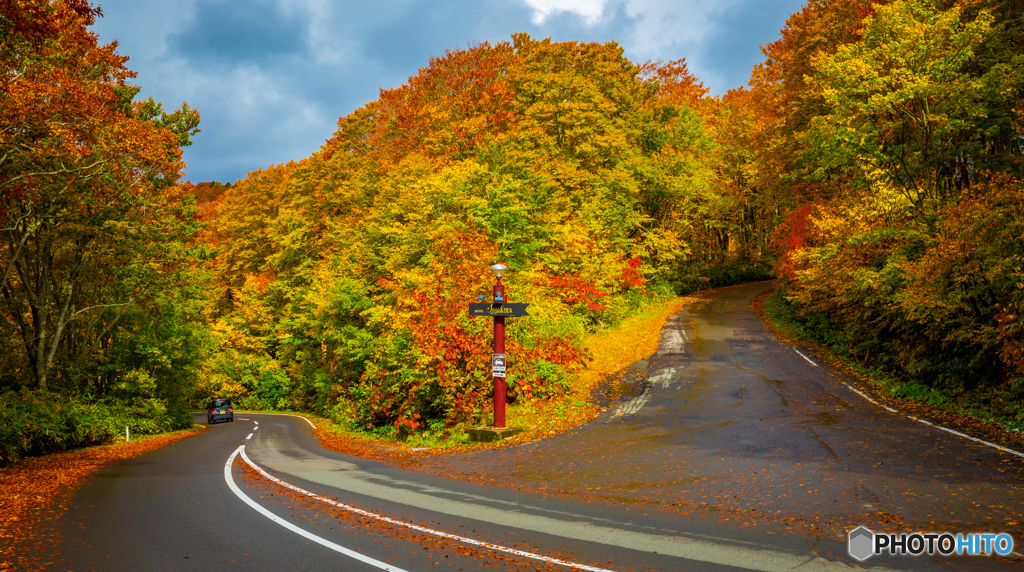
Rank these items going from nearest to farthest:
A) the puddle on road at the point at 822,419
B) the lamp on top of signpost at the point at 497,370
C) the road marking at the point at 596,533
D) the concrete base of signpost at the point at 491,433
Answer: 1. the road marking at the point at 596,533
2. the puddle on road at the point at 822,419
3. the concrete base of signpost at the point at 491,433
4. the lamp on top of signpost at the point at 497,370

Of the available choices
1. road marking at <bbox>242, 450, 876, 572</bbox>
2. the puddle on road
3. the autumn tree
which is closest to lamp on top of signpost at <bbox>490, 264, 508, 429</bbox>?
road marking at <bbox>242, 450, 876, 572</bbox>

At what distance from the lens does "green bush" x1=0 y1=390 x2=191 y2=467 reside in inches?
580

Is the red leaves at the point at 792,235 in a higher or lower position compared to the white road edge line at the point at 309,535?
higher

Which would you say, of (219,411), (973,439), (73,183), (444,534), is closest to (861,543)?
(444,534)

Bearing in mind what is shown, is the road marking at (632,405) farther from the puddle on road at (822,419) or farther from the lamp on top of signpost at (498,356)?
the puddle on road at (822,419)

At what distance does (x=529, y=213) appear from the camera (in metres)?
26.0

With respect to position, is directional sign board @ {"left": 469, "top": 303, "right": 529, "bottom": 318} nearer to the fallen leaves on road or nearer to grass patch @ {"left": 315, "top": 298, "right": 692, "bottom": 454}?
grass patch @ {"left": 315, "top": 298, "right": 692, "bottom": 454}

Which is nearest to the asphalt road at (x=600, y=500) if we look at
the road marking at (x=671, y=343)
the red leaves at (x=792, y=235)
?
the road marking at (x=671, y=343)

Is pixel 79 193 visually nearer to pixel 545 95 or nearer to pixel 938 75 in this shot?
pixel 545 95

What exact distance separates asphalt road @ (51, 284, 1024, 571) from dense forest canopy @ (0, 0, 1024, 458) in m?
4.14

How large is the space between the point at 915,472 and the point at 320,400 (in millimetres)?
35051

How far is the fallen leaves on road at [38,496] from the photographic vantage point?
645 cm

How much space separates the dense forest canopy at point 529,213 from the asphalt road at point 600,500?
13.6 ft

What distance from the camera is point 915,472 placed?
8.53 metres
